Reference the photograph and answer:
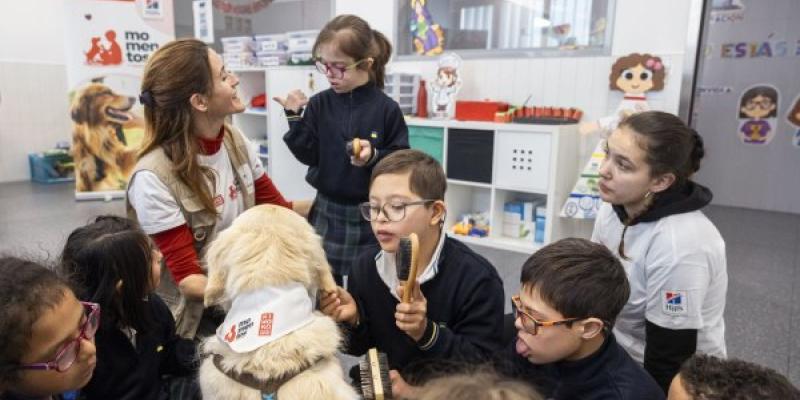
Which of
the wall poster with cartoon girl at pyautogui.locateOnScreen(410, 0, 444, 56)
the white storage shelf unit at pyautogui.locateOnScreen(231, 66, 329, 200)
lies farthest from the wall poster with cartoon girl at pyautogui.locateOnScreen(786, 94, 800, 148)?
the white storage shelf unit at pyautogui.locateOnScreen(231, 66, 329, 200)

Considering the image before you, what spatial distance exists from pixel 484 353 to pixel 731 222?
4.41m

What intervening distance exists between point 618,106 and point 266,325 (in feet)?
9.82

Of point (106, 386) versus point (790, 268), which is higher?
point (106, 386)

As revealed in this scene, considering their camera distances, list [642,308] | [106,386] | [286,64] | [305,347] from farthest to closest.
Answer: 1. [286,64]
2. [642,308]
3. [106,386]
4. [305,347]

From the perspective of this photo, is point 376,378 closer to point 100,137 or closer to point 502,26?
point 502,26

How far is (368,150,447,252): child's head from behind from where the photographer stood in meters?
1.21

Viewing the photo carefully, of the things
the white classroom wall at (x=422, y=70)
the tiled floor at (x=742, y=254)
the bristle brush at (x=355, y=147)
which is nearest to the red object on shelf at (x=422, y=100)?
the white classroom wall at (x=422, y=70)

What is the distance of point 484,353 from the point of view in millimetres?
1181

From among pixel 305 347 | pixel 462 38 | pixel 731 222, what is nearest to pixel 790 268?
pixel 731 222

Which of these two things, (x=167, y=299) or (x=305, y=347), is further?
(x=167, y=299)

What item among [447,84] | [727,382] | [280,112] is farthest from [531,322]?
[280,112]

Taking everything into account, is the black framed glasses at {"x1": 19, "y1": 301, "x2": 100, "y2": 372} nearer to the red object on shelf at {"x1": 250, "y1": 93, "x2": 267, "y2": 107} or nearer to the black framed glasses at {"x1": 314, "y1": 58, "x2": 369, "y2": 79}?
the black framed glasses at {"x1": 314, "y1": 58, "x2": 369, "y2": 79}

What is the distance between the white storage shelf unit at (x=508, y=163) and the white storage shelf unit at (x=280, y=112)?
1.03 meters

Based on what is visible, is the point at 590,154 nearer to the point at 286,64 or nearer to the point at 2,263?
the point at 286,64
